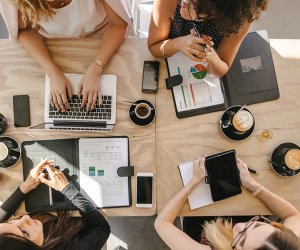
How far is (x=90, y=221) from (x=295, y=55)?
1.13 meters

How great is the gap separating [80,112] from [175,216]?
22.9 inches

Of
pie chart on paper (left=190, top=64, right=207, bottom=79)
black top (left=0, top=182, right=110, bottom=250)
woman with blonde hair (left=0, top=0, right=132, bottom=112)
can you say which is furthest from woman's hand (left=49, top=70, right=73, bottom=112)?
pie chart on paper (left=190, top=64, right=207, bottom=79)

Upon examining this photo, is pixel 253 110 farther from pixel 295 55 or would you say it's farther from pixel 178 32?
pixel 178 32

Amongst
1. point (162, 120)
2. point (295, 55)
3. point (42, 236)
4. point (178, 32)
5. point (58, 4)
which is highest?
point (58, 4)

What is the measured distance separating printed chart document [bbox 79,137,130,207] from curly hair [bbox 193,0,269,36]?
61cm

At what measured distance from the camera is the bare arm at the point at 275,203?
4.59 ft

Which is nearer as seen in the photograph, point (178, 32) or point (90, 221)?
point (90, 221)

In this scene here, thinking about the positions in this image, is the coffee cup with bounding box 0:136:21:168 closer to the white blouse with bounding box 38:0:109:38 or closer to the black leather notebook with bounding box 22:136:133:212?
the black leather notebook with bounding box 22:136:133:212

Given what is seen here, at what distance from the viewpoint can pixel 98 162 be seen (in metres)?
1.43

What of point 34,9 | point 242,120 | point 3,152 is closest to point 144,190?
point 242,120

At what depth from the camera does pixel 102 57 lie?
1439mm

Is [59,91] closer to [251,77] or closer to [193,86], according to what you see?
[193,86]

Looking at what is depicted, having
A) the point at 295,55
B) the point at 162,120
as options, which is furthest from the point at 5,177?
the point at 295,55

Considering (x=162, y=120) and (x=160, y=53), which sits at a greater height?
(x=160, y=53)
